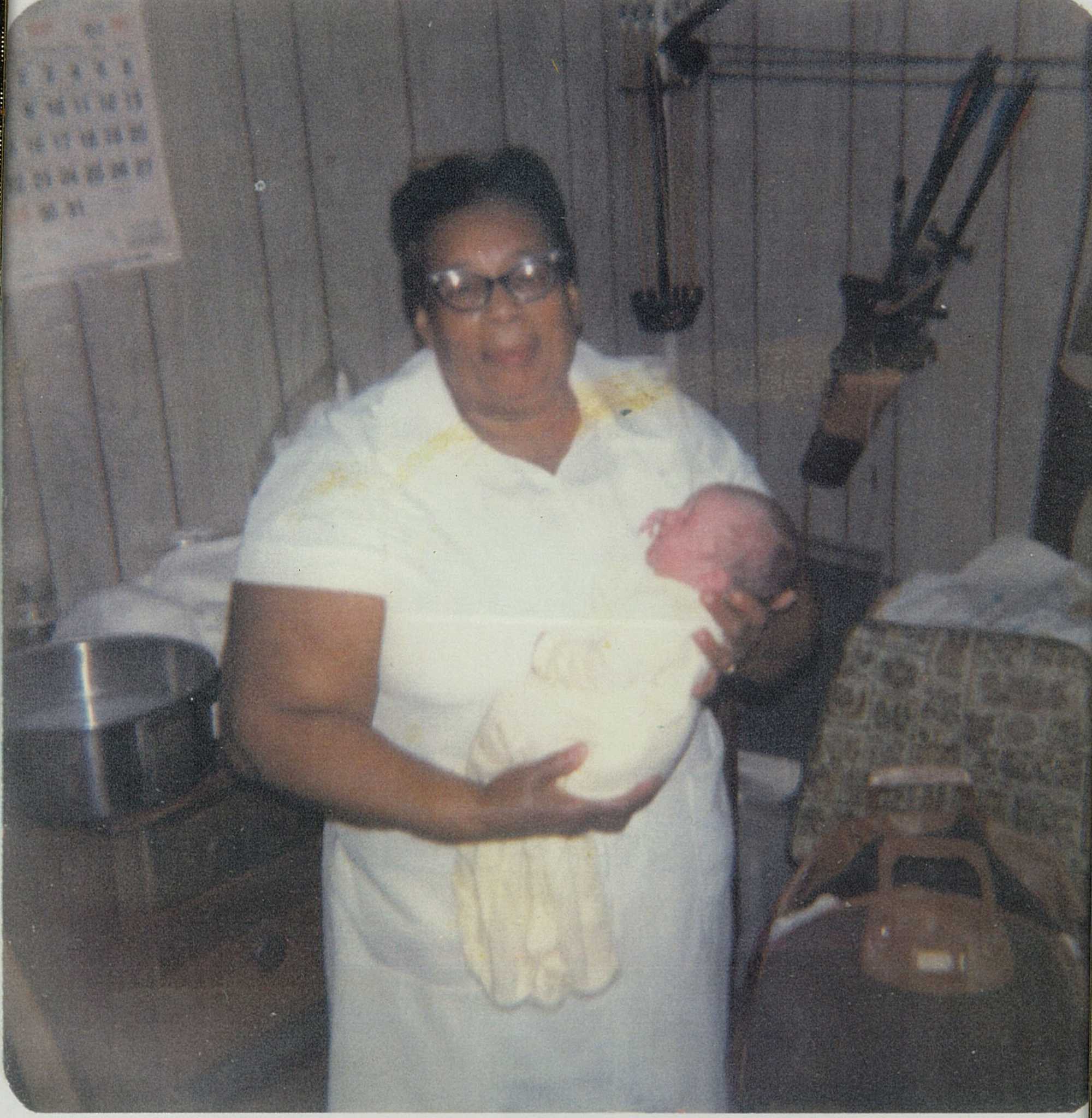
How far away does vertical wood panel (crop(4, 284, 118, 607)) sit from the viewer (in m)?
1.20

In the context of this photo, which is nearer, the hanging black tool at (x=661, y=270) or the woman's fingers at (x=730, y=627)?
the woman's fingers at (x=730, y=627)

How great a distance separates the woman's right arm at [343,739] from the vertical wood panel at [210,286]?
23.8 inches

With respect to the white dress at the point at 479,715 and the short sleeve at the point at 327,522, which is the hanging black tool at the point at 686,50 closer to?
the white dress at the point at 479,715

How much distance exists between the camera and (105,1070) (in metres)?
1.12

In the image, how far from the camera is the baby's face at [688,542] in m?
0.96

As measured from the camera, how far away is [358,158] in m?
1.43

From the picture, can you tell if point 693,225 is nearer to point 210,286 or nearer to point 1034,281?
point 1034,281

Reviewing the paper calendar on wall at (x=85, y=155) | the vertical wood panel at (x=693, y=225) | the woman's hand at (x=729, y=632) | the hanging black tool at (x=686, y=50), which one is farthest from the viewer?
the vertical wood panel at (x=693, y=225)

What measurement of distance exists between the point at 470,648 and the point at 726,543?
28cm

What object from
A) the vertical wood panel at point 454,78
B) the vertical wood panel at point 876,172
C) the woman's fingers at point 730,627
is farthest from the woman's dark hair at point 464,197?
the vertical wood panel at point 876,172

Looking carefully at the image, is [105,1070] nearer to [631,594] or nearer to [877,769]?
[631,594]

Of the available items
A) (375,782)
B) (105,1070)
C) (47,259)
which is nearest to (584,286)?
(47,259)

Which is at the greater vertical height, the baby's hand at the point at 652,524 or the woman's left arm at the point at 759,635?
the baby's hand at the point at 652,524

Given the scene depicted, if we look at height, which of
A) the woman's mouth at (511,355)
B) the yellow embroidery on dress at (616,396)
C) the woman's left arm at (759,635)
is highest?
the woman's mouth at (511,355)
